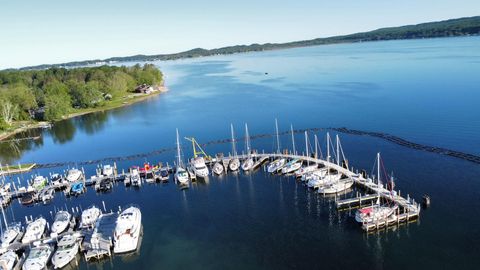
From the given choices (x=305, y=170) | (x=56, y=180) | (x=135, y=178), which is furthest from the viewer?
(x=56, y=180)

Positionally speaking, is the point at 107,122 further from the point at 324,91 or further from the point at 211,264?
the point at 211,264

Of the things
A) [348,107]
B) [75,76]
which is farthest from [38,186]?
[75,76]

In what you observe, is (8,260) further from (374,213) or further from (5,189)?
(374,213)

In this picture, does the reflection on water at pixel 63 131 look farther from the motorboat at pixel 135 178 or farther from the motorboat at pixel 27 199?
the motorboat at pixel 135 178

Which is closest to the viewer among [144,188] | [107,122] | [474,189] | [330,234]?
[330,234]

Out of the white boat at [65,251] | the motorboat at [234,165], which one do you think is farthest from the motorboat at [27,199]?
the motorboat at [234,165]

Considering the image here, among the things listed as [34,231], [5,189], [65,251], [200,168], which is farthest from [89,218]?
[5,189]

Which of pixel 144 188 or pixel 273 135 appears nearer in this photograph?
pixel 144 188

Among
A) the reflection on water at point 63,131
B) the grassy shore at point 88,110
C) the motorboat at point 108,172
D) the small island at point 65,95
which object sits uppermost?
the small island at point 65,95
